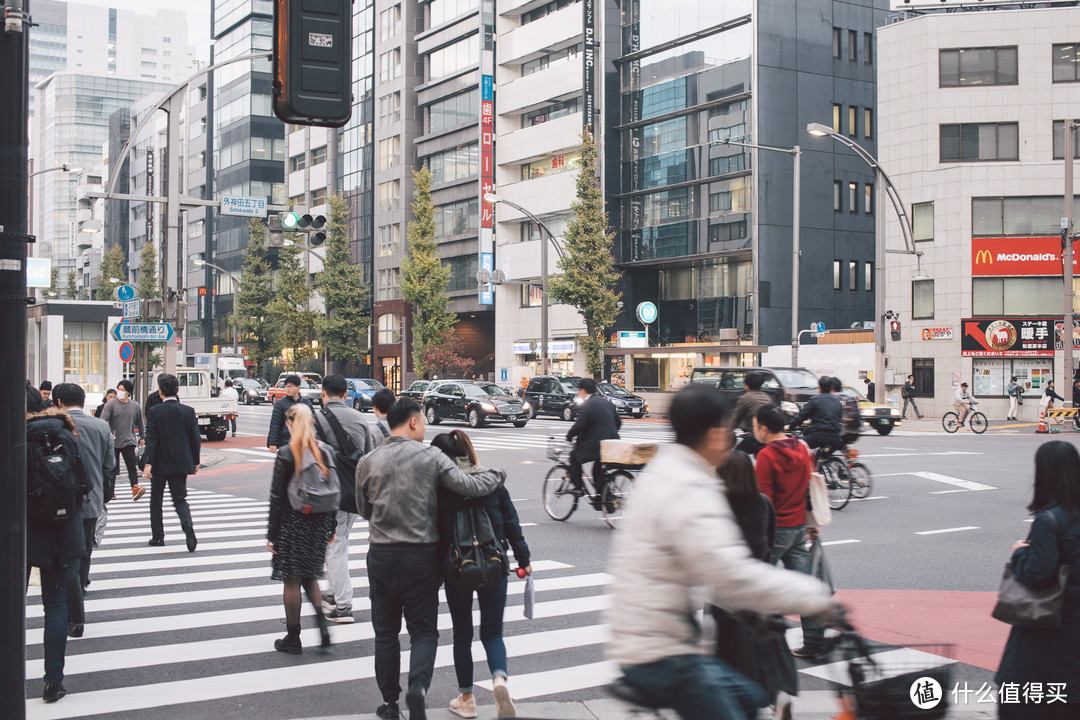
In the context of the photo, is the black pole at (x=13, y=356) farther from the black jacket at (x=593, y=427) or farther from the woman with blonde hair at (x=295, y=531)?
the black jacket at (x=593, y=427)

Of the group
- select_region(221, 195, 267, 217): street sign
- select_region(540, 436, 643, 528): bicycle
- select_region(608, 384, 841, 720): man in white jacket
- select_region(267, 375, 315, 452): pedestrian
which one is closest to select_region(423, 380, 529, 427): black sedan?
select_region(221, 195, 267, 217): street sign

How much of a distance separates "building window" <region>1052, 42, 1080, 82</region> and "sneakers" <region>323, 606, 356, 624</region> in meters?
41.5

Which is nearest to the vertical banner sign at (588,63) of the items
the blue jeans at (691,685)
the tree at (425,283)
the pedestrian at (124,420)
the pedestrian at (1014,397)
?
the tree at (425,283)

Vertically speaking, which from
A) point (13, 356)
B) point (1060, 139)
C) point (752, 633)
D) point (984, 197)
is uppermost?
point (1060, 139)

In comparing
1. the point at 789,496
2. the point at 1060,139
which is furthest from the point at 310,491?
the point at 1060,139

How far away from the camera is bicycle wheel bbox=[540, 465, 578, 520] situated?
13336 millimetres

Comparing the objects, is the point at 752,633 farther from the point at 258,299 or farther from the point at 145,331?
the point at 258,299

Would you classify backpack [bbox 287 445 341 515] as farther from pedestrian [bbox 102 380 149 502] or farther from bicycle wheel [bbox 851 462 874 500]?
bicycle wheel [bbox 851 462 874 500]

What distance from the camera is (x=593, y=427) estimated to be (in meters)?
12.4

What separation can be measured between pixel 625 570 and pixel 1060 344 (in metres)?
35.4

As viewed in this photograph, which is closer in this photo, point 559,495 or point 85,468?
point 85,468

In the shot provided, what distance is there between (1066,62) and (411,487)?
42916 mm

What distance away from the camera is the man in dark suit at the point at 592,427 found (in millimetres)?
12352

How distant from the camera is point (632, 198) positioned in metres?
52.2
